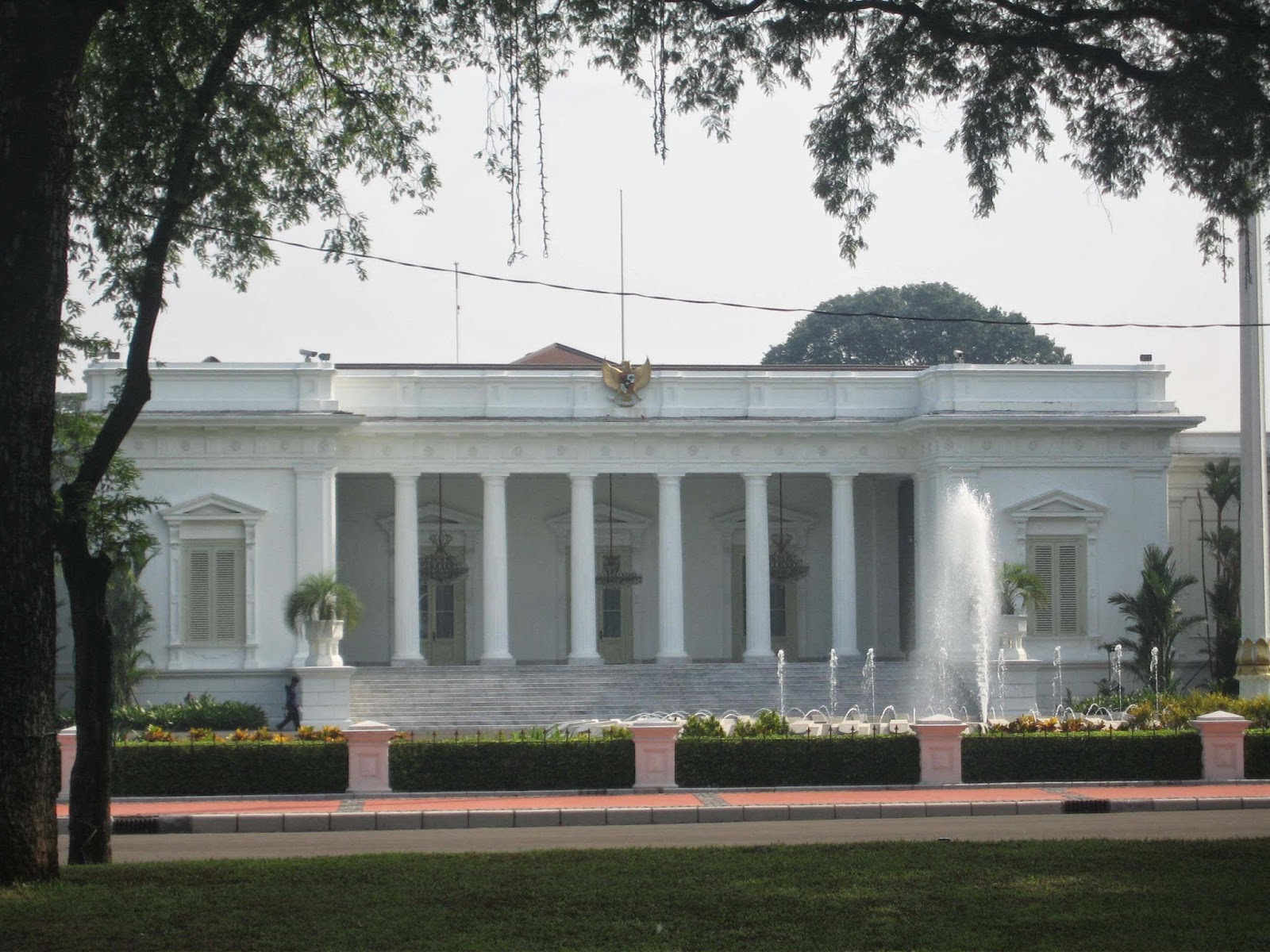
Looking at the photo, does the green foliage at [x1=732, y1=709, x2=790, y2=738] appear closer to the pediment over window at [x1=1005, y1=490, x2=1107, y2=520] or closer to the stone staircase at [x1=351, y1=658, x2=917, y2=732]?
the stone staircase at [x1=351, y1=658, x2=917, y2=732]

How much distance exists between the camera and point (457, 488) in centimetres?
4372

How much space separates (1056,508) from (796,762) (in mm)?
17135

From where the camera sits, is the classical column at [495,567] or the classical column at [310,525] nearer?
the classical column at [310,525]

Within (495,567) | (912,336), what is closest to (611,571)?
(495,567)

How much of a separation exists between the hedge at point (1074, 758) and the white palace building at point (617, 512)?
500 inches

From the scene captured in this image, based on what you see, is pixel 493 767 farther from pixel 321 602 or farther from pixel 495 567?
pixel 495 567

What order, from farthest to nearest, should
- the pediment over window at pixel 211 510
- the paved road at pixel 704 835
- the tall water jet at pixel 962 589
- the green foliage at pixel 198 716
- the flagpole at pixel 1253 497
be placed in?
the pediment over window at pixel 211 510 → the tall water jet at pixel 962 589 → the green foliage at pixel 198 716 → the flagpole at pixel 1253 497 → the paved road at pixel 704 835

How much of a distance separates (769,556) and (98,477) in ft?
91.0

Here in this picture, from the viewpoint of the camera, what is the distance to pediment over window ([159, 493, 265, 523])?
125 feet

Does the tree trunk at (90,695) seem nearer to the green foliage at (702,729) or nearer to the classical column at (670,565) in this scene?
the green foliage at (702,729)

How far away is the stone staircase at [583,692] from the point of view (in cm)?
3622

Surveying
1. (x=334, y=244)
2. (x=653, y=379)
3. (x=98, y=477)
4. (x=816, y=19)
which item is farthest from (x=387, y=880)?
(x=653, y=379)

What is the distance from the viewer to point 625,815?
21.7 meters

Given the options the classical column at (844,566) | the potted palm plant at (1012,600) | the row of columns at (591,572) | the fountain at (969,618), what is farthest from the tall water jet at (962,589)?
the row of columns at (591,572)
